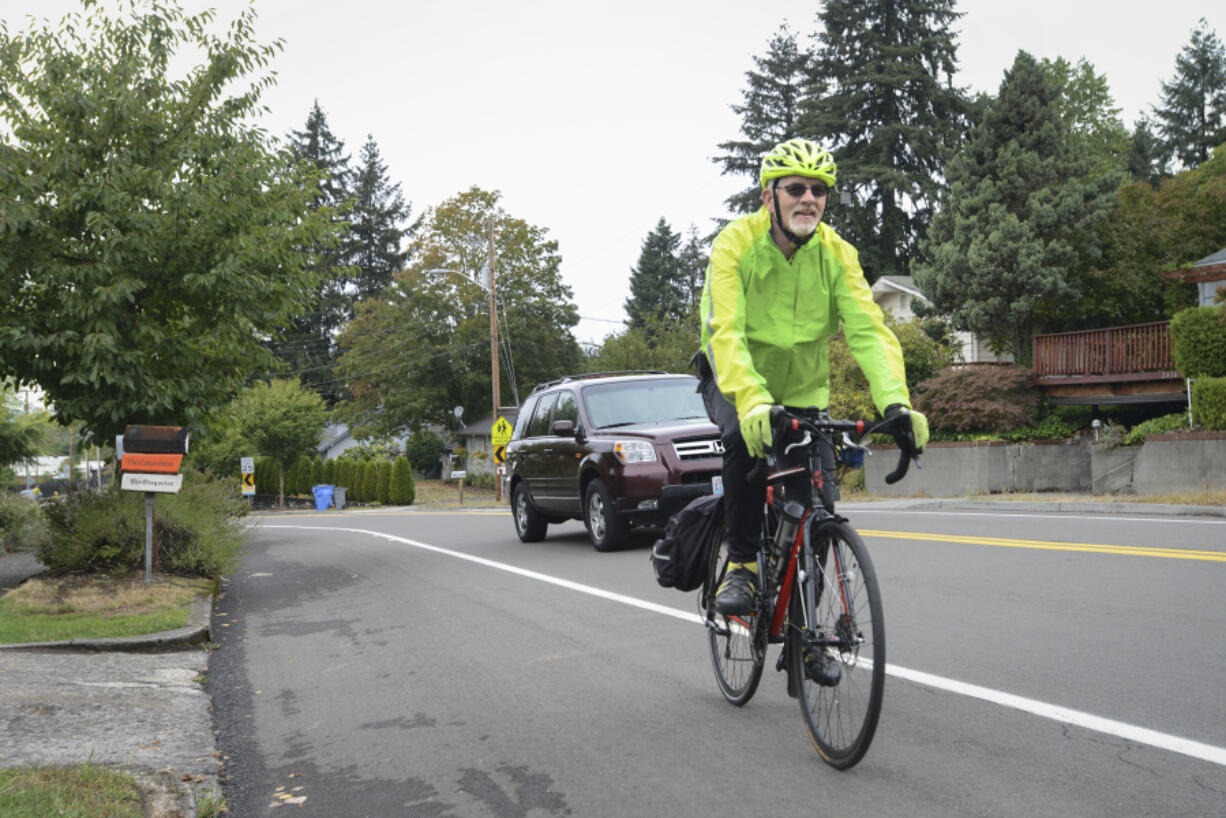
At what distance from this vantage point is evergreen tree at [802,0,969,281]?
4494 cm

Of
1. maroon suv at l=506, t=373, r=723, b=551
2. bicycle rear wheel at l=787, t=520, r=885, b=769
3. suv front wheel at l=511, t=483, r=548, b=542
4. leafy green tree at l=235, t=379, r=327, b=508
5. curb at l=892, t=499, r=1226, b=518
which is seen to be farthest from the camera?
leafy green tree at l=235, t=379, r=327, b=508

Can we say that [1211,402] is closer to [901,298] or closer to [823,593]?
[823,593]

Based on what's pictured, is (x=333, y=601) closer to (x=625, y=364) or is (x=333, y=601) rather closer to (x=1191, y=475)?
(x=1191, y=475)

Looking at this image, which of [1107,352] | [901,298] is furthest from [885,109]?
[1107,352]

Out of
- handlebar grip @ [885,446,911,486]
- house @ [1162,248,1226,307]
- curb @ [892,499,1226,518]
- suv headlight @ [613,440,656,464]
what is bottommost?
curb @ [892,499,1226,518]

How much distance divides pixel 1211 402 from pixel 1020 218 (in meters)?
12.8

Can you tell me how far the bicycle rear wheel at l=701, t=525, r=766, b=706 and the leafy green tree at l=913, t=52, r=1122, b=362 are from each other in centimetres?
2682

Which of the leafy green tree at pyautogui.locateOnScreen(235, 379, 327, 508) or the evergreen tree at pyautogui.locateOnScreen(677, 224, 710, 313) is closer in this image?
the leafy green tree at pyautogui.locateOnScreen(235, 379, 327, 508)

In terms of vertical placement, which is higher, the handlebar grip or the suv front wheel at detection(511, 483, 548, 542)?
the handlebar grip

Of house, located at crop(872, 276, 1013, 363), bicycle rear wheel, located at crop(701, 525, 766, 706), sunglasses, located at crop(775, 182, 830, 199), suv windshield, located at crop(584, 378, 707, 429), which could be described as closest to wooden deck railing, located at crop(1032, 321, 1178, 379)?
house, located at crop(872, 276, 1013, 363)

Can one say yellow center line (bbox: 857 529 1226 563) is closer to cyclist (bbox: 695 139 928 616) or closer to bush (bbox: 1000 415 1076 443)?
cyclist (bbox: 695 139 928 616)

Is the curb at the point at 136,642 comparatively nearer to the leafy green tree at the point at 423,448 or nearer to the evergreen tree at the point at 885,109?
the evergreen tree at the point at 885,109

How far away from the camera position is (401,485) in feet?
172

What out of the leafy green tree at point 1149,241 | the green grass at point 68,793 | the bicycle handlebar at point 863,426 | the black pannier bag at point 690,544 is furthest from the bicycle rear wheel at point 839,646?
the leafy green tree at point 1149,241
